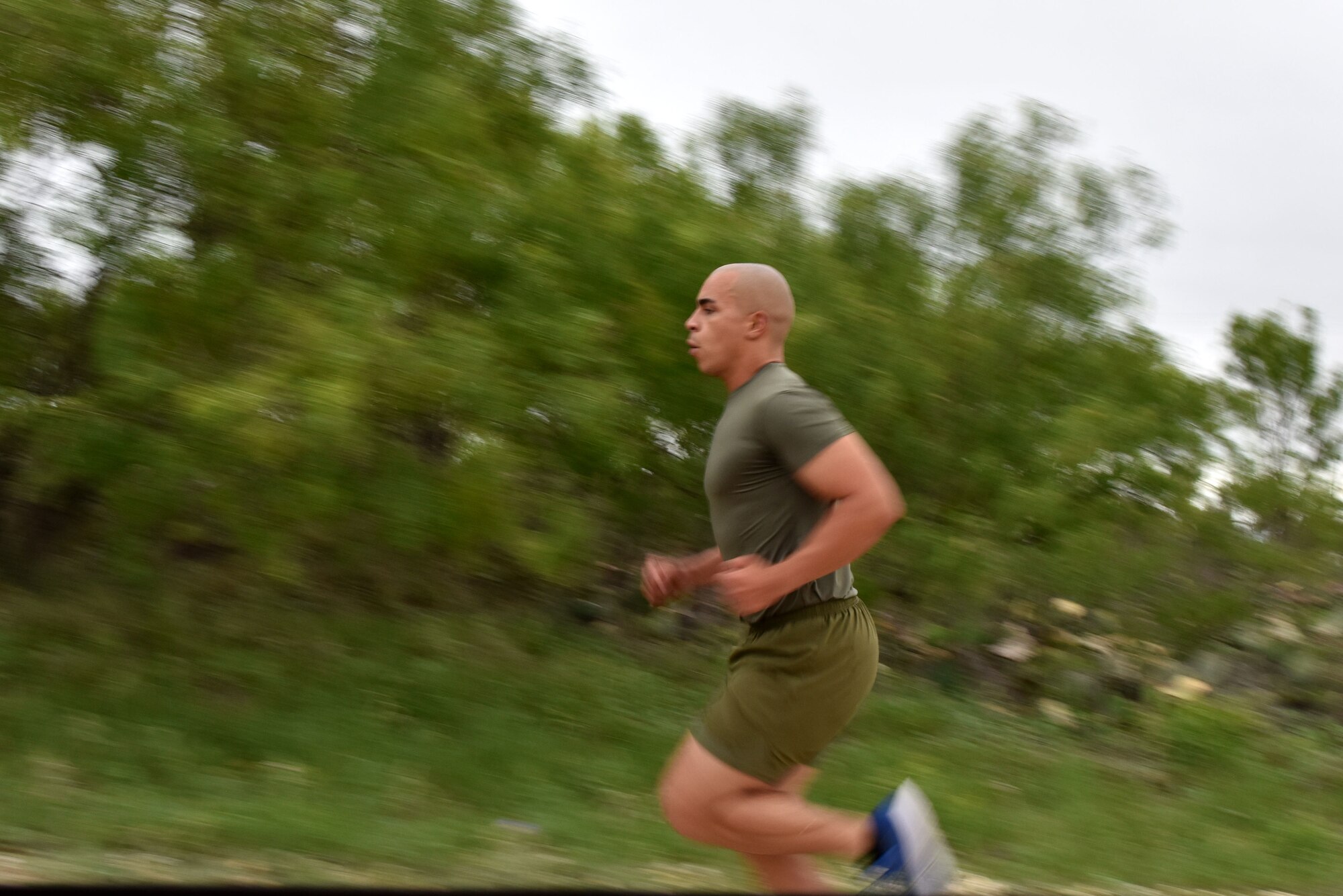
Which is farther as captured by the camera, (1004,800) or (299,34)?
(1004,800)

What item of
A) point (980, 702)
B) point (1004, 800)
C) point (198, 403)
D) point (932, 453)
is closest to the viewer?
point (198, 403)

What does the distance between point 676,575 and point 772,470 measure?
491 millimetres

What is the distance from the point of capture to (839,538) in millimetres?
3170

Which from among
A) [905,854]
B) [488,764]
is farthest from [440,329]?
[905,854]

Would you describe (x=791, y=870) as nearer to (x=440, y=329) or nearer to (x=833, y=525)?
(x=833, y=525)

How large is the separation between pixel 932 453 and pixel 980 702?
223 cm

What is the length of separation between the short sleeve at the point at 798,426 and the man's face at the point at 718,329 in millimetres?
286

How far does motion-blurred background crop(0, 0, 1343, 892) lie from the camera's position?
5348mm

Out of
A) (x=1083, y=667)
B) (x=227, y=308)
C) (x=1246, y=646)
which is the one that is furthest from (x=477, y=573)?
(x=1246, y=646)

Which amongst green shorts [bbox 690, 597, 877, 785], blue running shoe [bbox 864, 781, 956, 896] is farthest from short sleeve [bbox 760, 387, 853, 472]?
blue running shoe [bbox 864, 781, 956, 896]

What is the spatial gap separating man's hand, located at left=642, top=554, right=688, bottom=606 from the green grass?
1.53 m

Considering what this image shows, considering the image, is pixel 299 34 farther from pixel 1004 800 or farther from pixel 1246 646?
pixel 1246 646

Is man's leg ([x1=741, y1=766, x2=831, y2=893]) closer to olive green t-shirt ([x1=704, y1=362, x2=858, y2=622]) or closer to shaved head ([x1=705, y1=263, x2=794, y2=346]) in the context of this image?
olive green t-shirt ([x1=704, y1=362, x2=858, y2=622])

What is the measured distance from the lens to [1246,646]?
9977 millimetres
